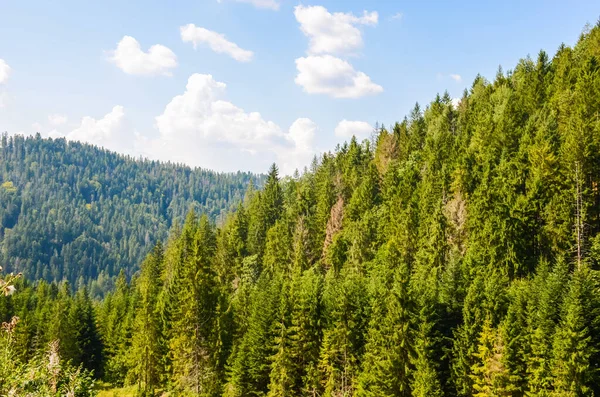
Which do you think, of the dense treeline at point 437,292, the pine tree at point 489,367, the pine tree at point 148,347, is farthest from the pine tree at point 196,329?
the pine tree at point 489,367

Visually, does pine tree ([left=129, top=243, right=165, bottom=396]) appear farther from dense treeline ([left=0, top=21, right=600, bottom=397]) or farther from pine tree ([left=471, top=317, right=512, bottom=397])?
pine tree ([left=471, top=317, right=512, bottom=397])

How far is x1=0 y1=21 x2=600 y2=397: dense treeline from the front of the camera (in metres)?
39.9

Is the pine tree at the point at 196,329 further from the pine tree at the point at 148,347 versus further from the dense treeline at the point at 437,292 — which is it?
the pine tree at the point at 148,347

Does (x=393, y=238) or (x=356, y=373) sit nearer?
(x=356, y=373)

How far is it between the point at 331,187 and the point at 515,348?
5371cm

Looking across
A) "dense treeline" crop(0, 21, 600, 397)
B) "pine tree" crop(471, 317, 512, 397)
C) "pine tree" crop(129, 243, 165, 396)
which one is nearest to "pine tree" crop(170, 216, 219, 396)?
"dense treeline" crop(0, 21, 600, 397)

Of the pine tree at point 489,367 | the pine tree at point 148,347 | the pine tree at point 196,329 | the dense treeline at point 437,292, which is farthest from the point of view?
the pine tree at point 148,347

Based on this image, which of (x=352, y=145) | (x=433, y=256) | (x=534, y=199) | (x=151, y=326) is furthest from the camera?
(x=352, y=145)

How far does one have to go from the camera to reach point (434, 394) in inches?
1634

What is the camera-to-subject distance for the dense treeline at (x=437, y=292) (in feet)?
131

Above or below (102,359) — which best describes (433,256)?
above

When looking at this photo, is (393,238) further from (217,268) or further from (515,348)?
(217,268)

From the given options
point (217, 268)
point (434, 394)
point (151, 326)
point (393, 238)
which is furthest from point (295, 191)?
point (434, 394)

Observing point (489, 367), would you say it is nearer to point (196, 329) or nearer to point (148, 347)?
point (196, 329)
